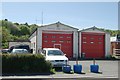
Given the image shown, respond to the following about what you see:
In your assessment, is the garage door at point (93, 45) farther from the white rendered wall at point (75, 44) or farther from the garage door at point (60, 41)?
the garage door at point (60, 41)

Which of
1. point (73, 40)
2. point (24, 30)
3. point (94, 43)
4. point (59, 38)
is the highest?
point (24, 30)

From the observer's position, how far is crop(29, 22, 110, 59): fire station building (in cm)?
3816

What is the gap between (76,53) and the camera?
39.1 meters

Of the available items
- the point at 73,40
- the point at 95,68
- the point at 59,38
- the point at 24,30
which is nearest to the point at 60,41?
the point at 59,38

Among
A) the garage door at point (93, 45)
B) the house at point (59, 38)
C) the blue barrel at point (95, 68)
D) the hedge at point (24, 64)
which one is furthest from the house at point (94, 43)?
the hedge at point (24, 64)

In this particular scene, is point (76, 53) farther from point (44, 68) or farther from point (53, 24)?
point (44, 68)

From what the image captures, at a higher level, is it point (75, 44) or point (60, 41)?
point (60, 41)

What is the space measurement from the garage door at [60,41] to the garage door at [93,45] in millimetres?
2223

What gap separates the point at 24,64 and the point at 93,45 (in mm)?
23428

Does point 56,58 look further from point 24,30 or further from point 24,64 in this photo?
point 24,30

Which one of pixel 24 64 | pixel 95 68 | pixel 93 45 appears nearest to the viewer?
pixel 24 64

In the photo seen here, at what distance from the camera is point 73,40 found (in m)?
39.2

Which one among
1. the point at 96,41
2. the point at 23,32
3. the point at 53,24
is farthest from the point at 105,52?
the point at 23,32

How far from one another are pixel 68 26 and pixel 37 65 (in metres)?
21.3
